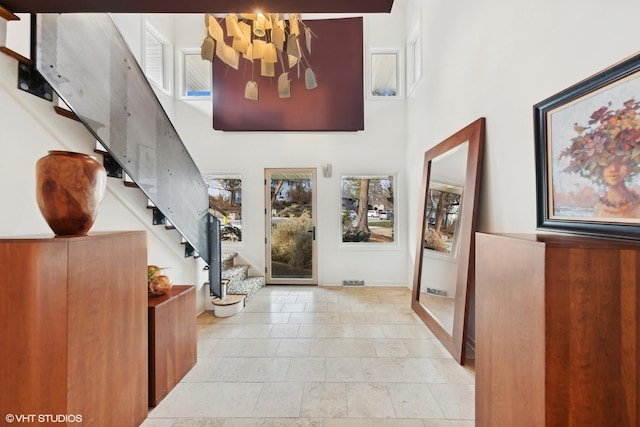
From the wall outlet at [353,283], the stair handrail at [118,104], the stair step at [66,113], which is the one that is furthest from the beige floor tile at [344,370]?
the stair step at [66,113]

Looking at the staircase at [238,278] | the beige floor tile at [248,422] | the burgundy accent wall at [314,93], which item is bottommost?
the beige floor tile at [248,422]

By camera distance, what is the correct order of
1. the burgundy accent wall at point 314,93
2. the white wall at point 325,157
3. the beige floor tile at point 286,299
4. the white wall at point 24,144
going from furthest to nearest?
the white wall at point 325,157, the burgundy accent wall at point 314,93, the beige floor tile at point 286,299, the white wall at point 24,144

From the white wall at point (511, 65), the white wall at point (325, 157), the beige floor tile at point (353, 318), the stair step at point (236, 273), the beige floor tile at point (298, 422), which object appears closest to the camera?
the white wall at point (511, 65)

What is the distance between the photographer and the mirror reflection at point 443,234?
2941mm

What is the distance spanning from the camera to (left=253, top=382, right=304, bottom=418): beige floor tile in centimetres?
193

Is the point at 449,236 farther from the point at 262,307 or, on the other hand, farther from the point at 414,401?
the point at 262,307

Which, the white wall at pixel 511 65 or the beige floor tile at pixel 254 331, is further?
the beige floor tile at pixel 254 331

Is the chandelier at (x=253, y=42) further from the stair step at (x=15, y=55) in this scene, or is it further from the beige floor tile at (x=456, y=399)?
the beige floor tile at (x=456, y=399)

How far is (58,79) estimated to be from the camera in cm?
181

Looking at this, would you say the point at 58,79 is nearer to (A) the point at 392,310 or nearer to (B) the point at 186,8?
(B) the point at 186,8

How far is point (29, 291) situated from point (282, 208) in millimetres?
4125

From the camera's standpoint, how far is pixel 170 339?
7.27 ft

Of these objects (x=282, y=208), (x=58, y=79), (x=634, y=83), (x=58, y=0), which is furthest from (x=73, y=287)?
(x=282, y=208)

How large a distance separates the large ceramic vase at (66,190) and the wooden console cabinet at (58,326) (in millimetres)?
104
